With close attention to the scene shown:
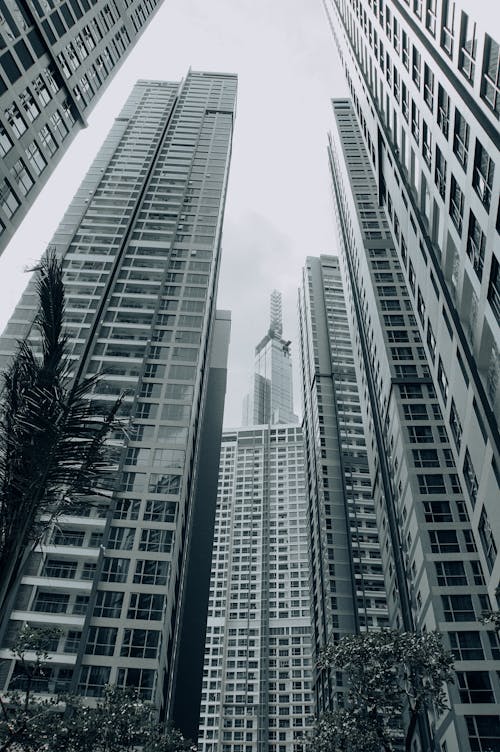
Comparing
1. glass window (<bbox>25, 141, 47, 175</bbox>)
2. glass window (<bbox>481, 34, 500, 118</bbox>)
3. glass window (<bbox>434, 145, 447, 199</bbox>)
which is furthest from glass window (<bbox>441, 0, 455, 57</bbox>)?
glass window (<bbox>25, 141, 47, 175</bbox>)

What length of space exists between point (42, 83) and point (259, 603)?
337 feet

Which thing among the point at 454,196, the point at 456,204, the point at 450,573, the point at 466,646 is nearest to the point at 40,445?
the point at 456,204

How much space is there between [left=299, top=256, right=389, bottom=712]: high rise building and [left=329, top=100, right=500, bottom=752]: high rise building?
43.5 ft

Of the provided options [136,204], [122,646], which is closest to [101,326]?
[136,204]

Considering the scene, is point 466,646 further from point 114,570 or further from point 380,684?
point 114,570

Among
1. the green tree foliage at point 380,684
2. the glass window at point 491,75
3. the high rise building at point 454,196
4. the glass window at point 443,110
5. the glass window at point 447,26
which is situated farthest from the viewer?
the glass window at point 443,110

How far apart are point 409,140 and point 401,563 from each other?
130 feet

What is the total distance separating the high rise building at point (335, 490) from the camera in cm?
7550

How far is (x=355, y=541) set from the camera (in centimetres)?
8288

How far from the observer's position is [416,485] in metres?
51.9

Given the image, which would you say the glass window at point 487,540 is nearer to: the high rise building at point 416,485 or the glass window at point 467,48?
the high rise building at point 416,485

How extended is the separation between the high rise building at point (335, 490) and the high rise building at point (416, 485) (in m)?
13.3

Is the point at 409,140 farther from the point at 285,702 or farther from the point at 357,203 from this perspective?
the point at 285,702

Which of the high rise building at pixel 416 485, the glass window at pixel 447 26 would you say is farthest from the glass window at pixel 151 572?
the glass window at pixel 447 26
